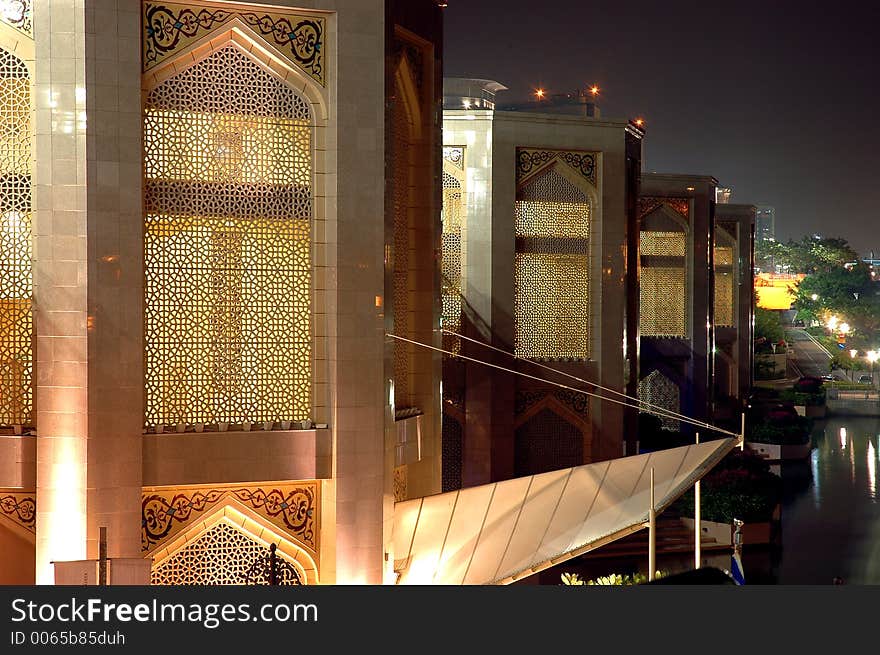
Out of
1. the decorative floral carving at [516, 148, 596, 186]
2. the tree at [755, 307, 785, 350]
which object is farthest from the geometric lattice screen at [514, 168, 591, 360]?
the tree at [755, 307, 785, 350]

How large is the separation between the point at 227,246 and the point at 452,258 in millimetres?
6372

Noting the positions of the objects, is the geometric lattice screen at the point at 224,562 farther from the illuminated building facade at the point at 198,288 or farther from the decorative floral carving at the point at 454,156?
the decorative floral carving at the point at 454,156

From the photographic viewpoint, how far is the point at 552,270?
13.6 meters

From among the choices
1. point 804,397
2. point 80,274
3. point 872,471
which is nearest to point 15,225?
point 80,274

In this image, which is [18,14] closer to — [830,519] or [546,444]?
[546,444]

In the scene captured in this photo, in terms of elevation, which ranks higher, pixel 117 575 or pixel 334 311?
pixel 334 311

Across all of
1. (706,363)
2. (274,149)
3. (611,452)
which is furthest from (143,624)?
(706,363)

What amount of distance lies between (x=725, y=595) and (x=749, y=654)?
249mm

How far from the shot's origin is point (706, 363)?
2025cm

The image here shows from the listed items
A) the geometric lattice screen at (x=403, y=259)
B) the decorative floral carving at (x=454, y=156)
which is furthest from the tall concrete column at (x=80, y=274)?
the decorative floral carving at (x=454, y=156)

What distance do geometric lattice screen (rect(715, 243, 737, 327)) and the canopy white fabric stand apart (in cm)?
1738

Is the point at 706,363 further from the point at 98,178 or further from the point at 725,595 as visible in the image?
the point at 725,595

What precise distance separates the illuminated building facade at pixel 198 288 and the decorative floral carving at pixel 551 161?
578 centimetres

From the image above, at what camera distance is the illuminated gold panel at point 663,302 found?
19266 mm
